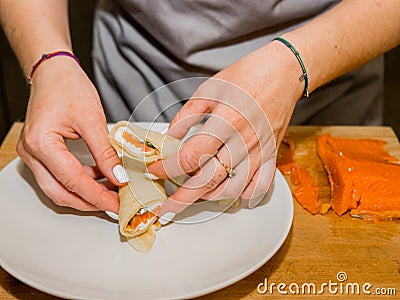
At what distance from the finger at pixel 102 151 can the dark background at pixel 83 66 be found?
4.80 feet

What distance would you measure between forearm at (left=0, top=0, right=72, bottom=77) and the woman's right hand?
0.44 feet

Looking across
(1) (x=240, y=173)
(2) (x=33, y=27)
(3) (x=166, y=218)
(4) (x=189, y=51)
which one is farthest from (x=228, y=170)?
(2) (x=33, y=27)

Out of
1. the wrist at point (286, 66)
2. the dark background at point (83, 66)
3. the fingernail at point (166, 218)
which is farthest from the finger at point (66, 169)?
the dark background at point (83, 66)

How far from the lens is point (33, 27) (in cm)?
117

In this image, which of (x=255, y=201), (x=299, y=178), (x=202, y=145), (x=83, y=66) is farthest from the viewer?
(x=83, y=66)

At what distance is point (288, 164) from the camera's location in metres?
1.21

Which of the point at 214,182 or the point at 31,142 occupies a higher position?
the point at 31,142

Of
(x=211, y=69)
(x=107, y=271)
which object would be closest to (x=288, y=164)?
(x=211, y=69)

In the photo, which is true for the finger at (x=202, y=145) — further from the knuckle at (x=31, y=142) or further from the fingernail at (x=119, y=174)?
the knuckle at (x=31, y=142)

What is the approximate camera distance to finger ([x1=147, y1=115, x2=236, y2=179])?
92 centimetres

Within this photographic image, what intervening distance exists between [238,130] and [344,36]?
1.03 feet

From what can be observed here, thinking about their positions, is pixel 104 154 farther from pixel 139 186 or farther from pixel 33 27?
pixel 33 27

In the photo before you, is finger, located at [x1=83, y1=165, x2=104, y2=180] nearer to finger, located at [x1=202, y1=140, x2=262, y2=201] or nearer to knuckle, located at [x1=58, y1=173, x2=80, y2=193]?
knuckle, located at [x1=58, y1=173, x2=80, y2=193]

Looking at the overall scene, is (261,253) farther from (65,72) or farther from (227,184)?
(65,72)
